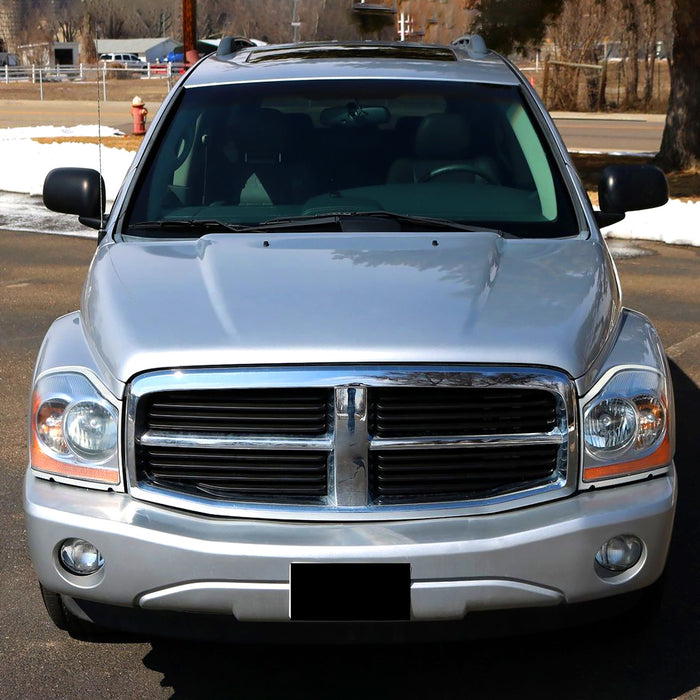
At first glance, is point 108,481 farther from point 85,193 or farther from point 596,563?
point 85,193

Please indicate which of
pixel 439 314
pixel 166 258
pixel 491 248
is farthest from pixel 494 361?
pixel 166 258

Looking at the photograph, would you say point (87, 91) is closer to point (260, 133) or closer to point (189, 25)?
point (189, 25)

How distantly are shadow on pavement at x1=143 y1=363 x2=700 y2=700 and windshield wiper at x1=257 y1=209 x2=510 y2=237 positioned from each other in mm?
1426

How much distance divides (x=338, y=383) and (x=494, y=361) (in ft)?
1.38

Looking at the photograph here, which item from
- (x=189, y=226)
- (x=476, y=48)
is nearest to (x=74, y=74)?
(x=476, y=48)

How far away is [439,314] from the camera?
346cm

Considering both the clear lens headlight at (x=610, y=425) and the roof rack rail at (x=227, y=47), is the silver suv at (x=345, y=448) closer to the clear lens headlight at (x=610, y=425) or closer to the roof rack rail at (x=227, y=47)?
the clear lens headlight at (x=610, y=425)

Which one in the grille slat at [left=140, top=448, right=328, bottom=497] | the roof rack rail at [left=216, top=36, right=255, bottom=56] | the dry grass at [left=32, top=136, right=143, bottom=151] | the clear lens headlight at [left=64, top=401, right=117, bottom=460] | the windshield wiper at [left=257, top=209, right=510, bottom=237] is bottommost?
the dry grass at [left=32, top=136, right=143, bottom=151]

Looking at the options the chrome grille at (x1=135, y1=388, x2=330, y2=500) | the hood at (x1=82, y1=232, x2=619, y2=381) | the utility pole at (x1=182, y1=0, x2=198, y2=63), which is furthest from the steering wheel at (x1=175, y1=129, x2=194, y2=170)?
the utility pole at (x1=182, y1=0, x2=198, y2=63)

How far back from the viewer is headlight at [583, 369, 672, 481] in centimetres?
337

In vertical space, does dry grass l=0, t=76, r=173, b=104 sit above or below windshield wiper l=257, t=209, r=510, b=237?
below

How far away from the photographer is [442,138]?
16.4 feet

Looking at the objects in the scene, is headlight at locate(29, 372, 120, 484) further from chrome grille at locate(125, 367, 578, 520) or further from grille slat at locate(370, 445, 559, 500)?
grille slat at locate(370, 445, 559, 500)

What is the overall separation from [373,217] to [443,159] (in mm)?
616
